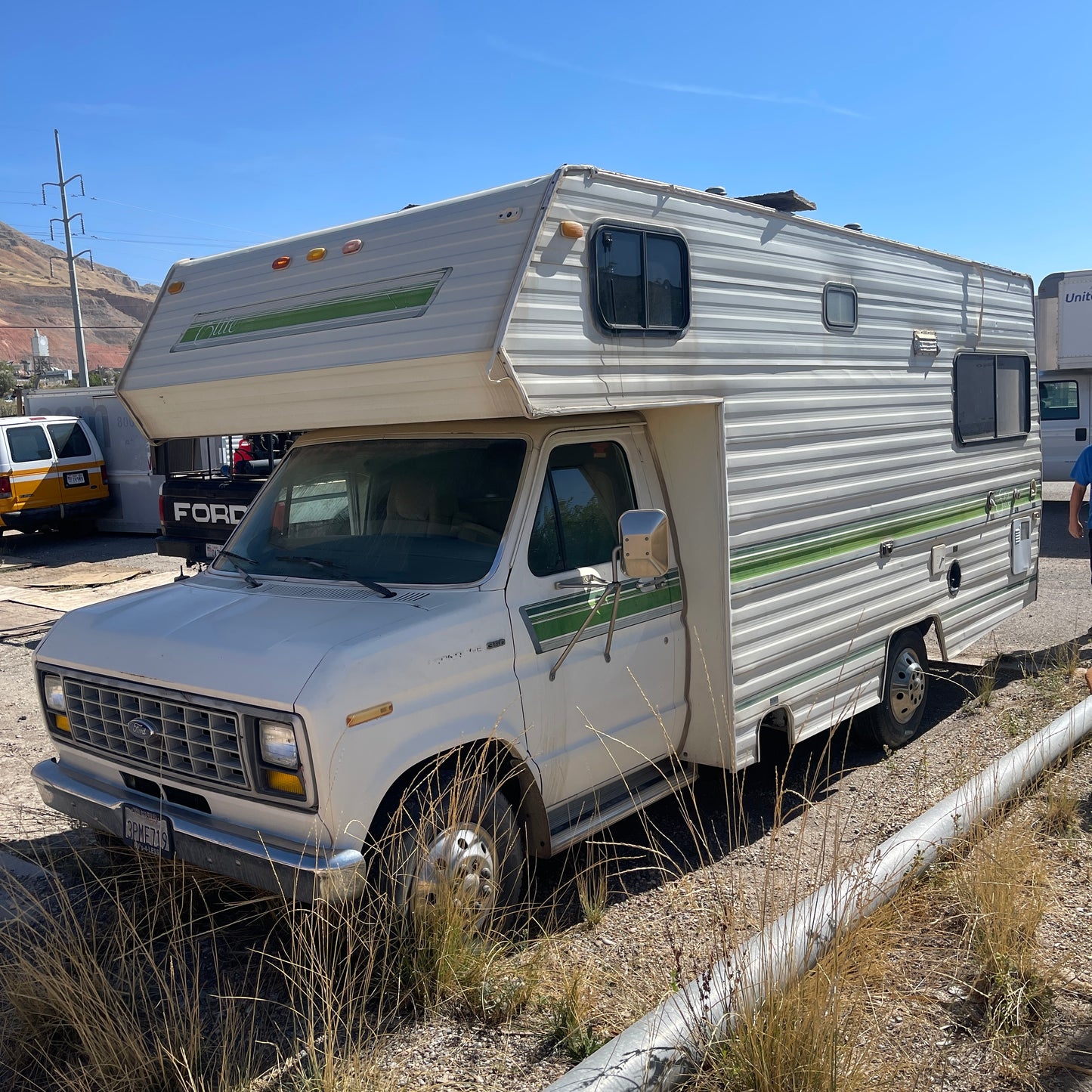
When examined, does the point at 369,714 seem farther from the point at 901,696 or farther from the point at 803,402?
the point at 901,696

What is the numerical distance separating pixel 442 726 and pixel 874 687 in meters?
3.30

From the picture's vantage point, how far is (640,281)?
14.6 ft

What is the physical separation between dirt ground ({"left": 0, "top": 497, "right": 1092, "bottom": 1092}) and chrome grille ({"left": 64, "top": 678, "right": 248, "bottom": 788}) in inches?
40.7

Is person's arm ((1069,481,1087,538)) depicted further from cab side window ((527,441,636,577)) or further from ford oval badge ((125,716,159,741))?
ford oval badge ((125,716,159,741))

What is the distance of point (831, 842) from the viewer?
17.2 feet

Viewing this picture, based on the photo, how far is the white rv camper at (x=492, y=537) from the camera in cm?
367

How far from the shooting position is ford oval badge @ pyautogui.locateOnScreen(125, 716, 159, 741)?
3.88 metres

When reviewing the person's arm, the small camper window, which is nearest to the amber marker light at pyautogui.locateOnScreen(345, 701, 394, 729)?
the small camper window

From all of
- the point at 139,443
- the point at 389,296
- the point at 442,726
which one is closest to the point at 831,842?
the point at 442,726

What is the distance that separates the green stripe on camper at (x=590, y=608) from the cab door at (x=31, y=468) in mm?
14143

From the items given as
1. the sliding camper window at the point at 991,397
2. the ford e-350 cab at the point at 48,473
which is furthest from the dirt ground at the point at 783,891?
the ford e-350 cab at the point at 48,473

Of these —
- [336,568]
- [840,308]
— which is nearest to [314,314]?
[336,568]

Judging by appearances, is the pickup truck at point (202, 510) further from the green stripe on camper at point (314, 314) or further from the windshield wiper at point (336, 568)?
the windshield wiper at point (336, 568)

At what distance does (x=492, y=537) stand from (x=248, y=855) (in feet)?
4.91
